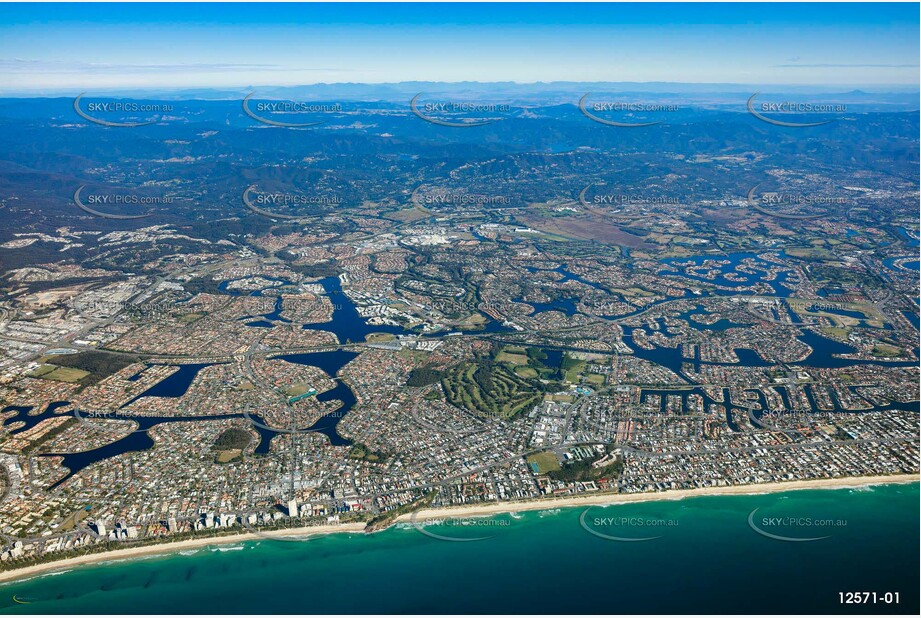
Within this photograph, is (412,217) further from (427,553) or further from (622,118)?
(622,118)

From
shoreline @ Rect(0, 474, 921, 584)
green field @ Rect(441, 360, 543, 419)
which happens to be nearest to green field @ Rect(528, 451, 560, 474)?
shoreline @ Rect(0, 474, 921, 584)

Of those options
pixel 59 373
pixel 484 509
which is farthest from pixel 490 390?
pixel 59 373

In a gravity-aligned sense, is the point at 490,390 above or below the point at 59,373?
below

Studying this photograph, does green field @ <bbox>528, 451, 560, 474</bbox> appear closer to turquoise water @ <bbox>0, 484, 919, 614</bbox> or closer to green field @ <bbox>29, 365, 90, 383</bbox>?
turquoise water @ <bbox>0, 484, 919, 614</bbox>

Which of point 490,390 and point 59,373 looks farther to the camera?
point 59,373

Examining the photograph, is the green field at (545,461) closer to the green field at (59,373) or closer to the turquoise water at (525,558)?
the turquoise water at (525,558)

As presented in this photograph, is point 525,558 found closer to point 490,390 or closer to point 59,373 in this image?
point 490,390

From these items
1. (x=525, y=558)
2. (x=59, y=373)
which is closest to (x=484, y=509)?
(x=525, y=558)

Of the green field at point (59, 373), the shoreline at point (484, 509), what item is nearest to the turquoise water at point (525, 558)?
the shoreline at point (484, 509)

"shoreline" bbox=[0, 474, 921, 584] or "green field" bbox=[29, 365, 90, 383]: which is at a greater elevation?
"green field" bbox=[29, 365, 90, 383]

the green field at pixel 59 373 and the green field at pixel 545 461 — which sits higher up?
the green field at pixel 59 373
